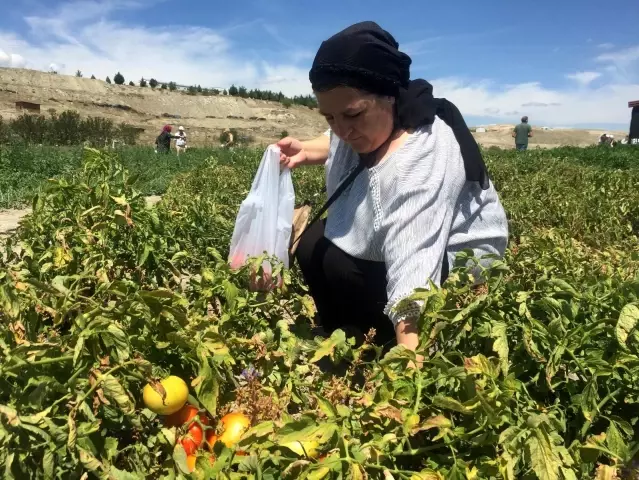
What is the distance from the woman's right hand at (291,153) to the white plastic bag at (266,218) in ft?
0.20

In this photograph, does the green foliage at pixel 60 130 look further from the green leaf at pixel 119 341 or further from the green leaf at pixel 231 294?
the green leaf at pixel 119 341

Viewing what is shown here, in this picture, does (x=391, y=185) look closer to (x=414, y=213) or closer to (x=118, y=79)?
(x=414, y=213)

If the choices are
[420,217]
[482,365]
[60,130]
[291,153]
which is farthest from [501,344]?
[60,130]

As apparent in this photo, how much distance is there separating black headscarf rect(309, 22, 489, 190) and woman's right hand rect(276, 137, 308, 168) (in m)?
0.63

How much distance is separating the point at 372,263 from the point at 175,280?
79 centimetres

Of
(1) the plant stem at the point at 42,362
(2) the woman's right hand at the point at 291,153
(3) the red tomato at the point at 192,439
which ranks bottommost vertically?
(3) the red tomato at the point at 192,439

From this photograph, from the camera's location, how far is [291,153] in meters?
2.75

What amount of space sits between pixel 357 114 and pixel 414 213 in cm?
42

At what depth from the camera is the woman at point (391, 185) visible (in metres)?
1.88

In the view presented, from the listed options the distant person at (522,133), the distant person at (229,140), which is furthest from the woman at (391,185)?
the distant person at (522,133)

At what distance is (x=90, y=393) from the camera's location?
113cm

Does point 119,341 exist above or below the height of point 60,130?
below

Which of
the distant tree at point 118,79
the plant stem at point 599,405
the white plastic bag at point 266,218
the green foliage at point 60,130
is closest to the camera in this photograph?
the plant stem at point 599,405

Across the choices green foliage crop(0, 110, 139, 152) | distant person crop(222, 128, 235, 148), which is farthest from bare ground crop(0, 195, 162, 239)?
green foliage crop(0, 110, 139, 152)
